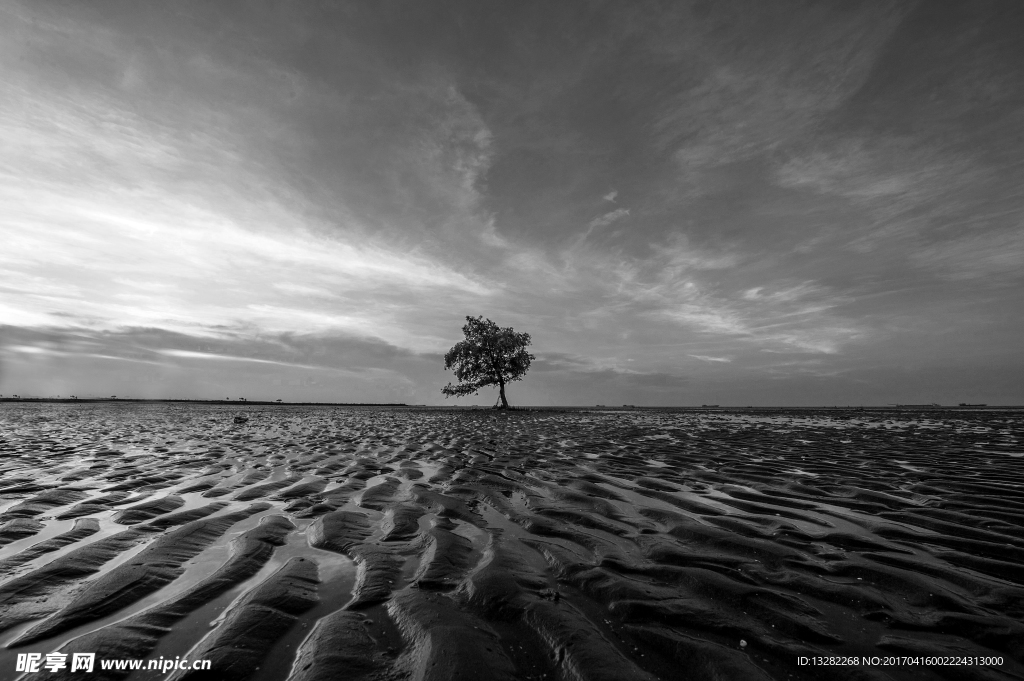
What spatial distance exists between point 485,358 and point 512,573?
5966 centimetres

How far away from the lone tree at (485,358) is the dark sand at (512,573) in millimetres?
54083

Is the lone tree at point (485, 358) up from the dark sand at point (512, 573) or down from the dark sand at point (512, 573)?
up

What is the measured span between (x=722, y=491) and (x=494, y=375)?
5638 cm

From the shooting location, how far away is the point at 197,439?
18672mm

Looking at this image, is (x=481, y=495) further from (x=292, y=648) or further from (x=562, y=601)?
(x=292, y=648)

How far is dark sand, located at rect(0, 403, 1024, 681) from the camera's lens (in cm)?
314

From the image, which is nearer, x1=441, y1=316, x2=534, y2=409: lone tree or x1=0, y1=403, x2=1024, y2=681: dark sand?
x1=0, y1=403, x2=1024, y2=681: dark sand

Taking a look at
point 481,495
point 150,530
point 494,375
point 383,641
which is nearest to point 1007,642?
point 383,641

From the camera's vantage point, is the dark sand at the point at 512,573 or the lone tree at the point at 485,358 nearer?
the dark sand at the point at 512,573

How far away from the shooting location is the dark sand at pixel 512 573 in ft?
10.3

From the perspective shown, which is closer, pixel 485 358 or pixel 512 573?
pixel 512 573

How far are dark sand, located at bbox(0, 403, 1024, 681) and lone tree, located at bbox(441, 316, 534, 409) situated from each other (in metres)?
54.1

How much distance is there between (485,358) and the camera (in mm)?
64188

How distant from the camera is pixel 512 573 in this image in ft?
15.3
